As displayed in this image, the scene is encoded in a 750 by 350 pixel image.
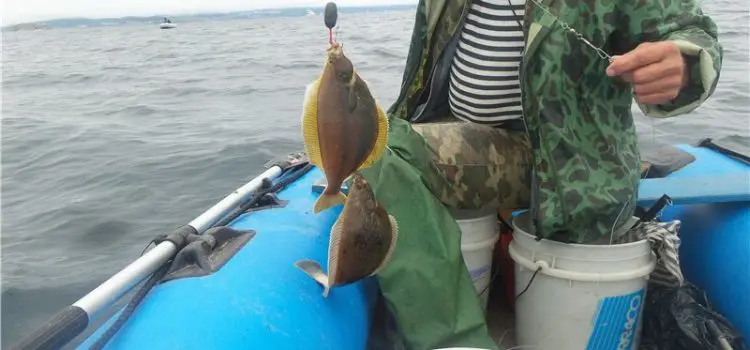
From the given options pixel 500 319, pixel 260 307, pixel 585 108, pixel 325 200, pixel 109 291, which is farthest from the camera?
pixel 500 319

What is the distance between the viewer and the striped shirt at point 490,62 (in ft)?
7.93

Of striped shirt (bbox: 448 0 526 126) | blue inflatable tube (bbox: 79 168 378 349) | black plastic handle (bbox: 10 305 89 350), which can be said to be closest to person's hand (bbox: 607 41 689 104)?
striped shirt (bbox: 448 0 526 126)

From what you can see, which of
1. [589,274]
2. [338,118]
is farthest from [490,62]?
[338,118]

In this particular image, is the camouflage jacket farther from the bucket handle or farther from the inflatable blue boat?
the inflatable blue boat

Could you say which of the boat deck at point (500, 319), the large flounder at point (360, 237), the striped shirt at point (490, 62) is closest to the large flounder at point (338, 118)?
the large flounder at point (360, 237)

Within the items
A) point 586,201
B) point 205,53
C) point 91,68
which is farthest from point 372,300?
point 205,53

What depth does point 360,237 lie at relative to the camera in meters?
1.78

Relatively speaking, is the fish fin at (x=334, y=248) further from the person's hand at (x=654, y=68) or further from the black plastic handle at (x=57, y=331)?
the person's hand at (x=654, y=68)

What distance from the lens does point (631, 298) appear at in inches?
93.5

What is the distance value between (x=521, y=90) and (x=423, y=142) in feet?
1.40

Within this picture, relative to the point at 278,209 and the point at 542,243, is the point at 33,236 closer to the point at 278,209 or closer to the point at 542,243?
the point at 278,209

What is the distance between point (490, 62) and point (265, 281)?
1.19 meters

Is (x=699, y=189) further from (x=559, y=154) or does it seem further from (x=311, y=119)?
(x=311, y=119)

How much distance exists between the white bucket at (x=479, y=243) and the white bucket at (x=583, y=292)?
144 mm
